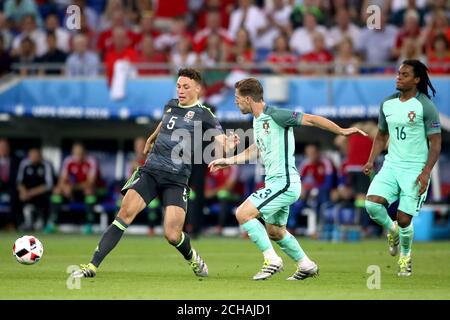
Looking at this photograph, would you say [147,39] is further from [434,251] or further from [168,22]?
[434,251]

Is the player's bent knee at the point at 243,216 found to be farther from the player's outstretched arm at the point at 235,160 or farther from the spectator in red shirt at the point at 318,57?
the spectator in red shirt at the point at 318,57

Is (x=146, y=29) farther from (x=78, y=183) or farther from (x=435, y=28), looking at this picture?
(x=435, y=28)

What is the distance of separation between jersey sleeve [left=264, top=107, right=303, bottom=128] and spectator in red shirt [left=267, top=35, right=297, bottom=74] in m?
10.7

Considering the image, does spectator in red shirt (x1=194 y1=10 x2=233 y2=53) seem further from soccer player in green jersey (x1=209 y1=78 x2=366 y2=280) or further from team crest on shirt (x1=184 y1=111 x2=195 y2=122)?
soccer player in green jersey (x1=209 y1=78 x2=366 y2=280)

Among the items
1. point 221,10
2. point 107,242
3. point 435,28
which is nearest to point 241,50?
point 221,10

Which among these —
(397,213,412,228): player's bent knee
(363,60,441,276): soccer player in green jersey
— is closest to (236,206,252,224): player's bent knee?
(363,60,441,276): soccer player in green jersey

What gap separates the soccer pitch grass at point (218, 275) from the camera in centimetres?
1096

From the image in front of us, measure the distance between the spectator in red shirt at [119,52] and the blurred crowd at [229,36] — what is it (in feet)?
0.07

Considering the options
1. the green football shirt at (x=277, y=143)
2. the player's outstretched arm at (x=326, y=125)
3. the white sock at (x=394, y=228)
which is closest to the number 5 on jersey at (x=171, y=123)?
the green football shirt at (x=277, y=143)

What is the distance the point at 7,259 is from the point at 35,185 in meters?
9.61

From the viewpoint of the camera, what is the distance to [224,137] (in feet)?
42.0

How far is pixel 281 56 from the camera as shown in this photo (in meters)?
23.6

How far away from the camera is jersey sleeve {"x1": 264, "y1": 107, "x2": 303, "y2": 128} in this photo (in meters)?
12.5

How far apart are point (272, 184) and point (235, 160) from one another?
48 centimetres
